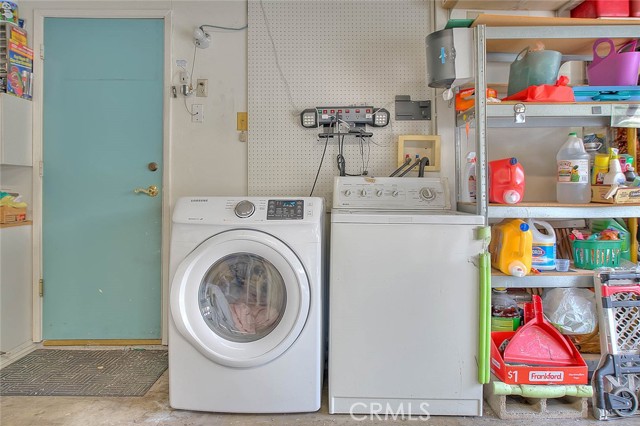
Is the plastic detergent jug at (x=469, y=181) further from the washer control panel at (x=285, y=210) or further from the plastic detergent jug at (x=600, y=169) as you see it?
the washer control panel at (x=285, y=210)

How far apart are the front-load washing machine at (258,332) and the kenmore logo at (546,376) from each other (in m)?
0.93

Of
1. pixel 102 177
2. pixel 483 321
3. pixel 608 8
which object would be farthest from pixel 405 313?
pixel 102 177

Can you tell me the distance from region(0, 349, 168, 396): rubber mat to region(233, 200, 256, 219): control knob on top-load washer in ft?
3.42

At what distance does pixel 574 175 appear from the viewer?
1.91 metres

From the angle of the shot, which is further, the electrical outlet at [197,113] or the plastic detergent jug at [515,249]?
the electrical outlet at [197,113]

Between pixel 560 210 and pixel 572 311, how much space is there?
50 centimetres

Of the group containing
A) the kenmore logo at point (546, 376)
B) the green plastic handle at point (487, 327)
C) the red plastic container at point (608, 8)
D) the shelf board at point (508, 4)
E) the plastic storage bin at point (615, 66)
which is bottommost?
the kenmore logo at point (546, 376)

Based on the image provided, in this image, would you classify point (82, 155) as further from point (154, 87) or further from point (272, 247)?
point (272, 247)

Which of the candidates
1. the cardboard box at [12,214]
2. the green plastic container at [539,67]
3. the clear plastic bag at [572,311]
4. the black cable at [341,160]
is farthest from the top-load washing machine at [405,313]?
the cardboard box at [12,214]

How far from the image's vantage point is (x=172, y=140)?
7.69 feet

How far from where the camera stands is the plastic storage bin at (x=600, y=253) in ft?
6.22

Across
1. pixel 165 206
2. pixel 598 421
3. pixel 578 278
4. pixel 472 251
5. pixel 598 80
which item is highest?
pixel 598 80

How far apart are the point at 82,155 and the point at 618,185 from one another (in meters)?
2.98

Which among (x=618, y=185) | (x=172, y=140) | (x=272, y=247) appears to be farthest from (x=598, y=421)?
(x=172, y=140)
